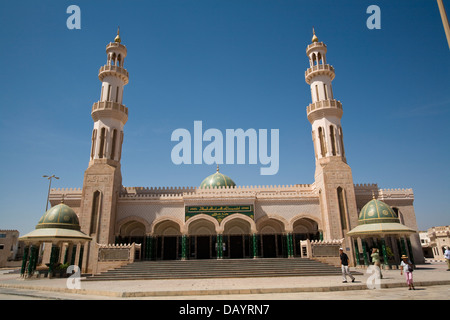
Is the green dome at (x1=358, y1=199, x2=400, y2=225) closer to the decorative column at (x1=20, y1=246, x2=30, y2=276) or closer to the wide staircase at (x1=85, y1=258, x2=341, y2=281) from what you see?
the wide staircase at (x1=85, y1=258, x2=341, y2=281)

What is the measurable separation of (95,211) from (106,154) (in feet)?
16.5

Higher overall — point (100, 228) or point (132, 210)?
point (132, 210)

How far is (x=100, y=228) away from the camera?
22.7 meters

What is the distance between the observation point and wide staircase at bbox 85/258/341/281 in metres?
16.7

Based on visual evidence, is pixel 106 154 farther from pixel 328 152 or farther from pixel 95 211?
pixel 328 152

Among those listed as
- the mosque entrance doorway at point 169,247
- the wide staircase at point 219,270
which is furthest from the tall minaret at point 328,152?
the mosque entrance doorway at point 169,247

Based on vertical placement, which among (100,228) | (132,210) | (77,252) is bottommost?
(77,252)

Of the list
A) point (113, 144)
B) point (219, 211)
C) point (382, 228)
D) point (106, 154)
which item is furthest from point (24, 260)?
point (382, 228)

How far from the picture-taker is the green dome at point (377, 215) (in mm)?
19484

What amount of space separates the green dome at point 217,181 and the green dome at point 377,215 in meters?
14.8

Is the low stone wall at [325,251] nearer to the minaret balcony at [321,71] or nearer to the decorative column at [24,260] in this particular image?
the minaret balcony at [321,71]
